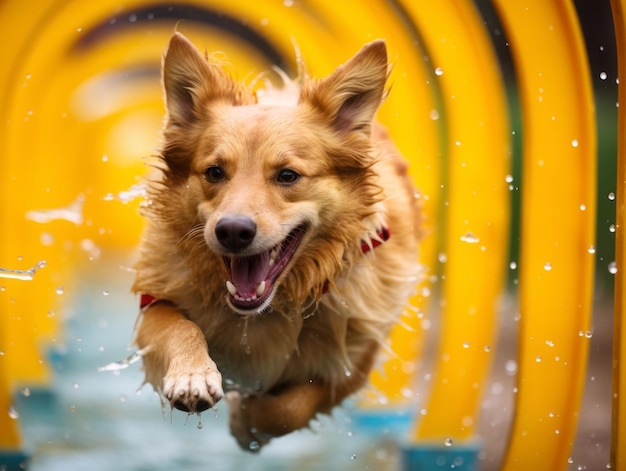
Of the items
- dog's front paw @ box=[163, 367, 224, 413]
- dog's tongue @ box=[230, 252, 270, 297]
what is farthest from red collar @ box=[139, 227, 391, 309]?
dog's front paw @ box=[163, 367, 224, 413]

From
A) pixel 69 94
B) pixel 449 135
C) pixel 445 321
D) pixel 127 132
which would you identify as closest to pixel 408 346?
pixel 445 321

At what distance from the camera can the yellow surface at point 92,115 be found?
4.47 metres

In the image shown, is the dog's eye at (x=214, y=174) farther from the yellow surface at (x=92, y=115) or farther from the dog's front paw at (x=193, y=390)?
the yellow surface at (x=92, y=115)

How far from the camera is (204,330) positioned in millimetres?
3158

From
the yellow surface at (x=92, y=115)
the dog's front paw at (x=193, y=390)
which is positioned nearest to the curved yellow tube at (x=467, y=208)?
the yellow surface at (x=92, y=115)

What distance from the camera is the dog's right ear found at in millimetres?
3023

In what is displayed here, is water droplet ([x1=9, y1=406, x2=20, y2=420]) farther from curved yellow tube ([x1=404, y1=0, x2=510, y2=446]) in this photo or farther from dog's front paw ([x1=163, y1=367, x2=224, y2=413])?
curved yellow tube ([x1=404, y1=0, x2=510, y2=446])

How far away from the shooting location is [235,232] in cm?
263

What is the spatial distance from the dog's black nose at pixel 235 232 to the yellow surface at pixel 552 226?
1.64 meters

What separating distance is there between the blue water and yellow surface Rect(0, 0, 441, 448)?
0.79 ft

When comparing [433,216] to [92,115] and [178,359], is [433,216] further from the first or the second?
[92,115]

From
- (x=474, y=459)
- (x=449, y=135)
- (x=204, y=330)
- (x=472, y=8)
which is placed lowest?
(x=474, y=459)

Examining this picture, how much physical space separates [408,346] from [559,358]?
1351 mm

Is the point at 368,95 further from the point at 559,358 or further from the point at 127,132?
the point at 127,132
